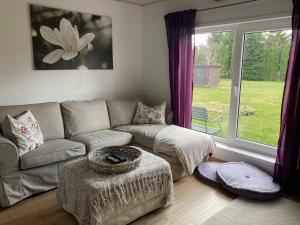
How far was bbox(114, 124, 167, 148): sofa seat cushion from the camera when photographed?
3083 mm

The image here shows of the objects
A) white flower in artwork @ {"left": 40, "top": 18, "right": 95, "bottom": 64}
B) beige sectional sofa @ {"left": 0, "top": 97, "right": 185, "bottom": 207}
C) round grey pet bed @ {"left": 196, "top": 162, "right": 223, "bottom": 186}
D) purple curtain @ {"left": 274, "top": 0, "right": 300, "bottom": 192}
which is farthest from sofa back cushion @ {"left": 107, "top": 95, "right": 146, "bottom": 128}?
purple curtain @ {"left": 274, "top": 0, "right": 300, "bottom": 192}

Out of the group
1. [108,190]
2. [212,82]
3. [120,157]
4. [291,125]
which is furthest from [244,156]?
[108,190]

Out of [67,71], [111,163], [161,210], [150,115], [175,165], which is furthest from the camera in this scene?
[150,115]

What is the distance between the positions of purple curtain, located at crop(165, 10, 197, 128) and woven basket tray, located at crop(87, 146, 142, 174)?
1495 mm

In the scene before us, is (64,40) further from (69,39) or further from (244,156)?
(244,156)

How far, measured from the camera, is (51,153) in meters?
2.56

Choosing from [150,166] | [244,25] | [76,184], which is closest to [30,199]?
[76,184]

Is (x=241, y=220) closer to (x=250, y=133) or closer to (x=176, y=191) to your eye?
(x=176, y=191)

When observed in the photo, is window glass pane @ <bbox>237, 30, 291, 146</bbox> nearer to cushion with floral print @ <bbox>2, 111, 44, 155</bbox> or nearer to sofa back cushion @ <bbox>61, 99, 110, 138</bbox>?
sofa back cushion @ <bbox>61, 99, 110, 138</bbox>

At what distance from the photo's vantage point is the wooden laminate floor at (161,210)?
215 centimetres

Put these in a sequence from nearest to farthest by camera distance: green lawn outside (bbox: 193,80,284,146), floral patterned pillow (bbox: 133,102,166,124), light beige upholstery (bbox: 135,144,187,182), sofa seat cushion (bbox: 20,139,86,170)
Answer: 1. sofa seat cushion (bbox: 20,139,86,170)
2. light beige upholstery (bbox: 135,144,187,182)
3. green lawn outside (bbox: 193,80,284,146)
4. floral patterned pillow (bbox: 133,102,166,124)

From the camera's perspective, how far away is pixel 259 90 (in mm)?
3057

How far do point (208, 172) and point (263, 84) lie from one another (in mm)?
1290

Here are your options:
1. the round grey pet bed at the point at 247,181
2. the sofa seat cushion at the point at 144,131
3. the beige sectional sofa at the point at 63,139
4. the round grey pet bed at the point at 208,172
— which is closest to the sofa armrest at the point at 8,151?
the beige sectional sofa at the point at 63,139
